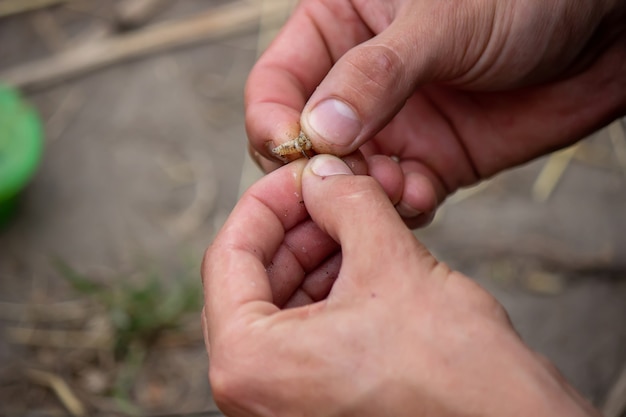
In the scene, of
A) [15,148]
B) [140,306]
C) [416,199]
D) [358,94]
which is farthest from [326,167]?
[15,148]

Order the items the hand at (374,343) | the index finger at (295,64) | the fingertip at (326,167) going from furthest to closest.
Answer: the index finger at (295,64) → the fingertip at (326,167) → the hand at (374,343)

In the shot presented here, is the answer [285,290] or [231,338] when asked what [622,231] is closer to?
[285,290]

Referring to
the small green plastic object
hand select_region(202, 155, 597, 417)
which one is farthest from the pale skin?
the small green plastic object

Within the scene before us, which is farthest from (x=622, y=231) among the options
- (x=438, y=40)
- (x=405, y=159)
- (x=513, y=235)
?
(x=438, y=40)

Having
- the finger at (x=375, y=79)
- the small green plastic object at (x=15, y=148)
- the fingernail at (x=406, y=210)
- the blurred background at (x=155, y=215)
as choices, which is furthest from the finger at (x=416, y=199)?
the small green plastic object at (x=15, y=148)

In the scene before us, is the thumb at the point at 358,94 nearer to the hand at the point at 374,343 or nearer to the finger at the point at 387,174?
the finger at the point at 387,174

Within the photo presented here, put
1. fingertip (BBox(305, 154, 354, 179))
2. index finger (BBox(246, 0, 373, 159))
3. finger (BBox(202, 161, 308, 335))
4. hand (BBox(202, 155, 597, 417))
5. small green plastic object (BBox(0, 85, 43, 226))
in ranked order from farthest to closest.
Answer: small green plastic object (BBox(0, 85, 43, 226)) → index finger (BBox(246, 0, 373, 159)) → fingertip (BBox(305, 154, 354, 179)) → finger (BBox(202, 161, 308, 335)) → hand (BBox(202, 155, 597, 417))

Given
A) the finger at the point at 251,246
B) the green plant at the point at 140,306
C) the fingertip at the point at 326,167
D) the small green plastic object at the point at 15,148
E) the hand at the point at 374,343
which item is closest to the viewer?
the hand at the point at 374,343

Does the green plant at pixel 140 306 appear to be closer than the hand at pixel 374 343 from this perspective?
No

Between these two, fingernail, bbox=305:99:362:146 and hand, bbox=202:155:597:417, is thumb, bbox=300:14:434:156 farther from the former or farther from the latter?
hand, bbox=202:155:597:417
